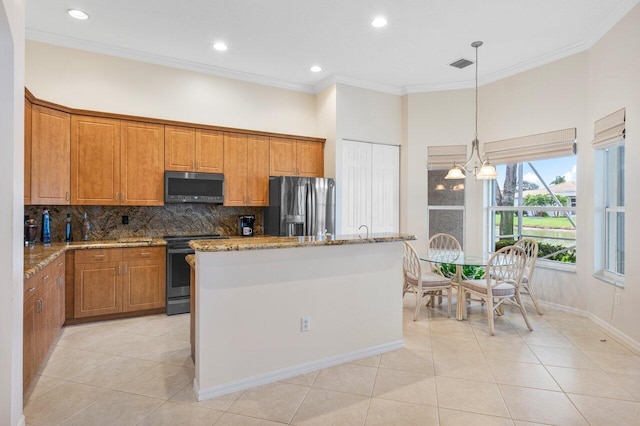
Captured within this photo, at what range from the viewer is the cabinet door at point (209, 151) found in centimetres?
456

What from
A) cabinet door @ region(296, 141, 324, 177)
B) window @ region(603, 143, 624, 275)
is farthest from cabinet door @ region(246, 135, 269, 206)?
window @ region(603, 143, 624, 275)

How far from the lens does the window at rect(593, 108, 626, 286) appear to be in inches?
146

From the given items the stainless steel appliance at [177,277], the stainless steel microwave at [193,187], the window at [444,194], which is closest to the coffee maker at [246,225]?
the stainless steel microwave at [193,187]

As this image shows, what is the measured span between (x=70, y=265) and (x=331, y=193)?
10.5 feet

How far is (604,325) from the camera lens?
3775mm

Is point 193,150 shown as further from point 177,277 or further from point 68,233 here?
point 68,233

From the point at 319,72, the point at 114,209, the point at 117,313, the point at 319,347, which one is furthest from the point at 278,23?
the point at 117,313

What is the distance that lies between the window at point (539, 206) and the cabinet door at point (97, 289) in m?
5.10

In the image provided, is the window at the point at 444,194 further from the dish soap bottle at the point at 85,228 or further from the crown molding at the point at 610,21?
the dish soap bottle at the point at 85,228

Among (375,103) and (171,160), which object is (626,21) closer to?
(375,103)

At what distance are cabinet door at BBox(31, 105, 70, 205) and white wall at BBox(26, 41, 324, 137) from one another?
535mm

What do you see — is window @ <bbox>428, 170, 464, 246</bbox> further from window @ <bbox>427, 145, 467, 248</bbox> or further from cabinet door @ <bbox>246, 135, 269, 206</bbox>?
cabinet door @ <bbox>246, 135, 269, 206</bbox>

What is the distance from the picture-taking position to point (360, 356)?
3004mm

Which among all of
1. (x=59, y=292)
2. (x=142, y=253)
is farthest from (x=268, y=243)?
(x=59, y=292)
